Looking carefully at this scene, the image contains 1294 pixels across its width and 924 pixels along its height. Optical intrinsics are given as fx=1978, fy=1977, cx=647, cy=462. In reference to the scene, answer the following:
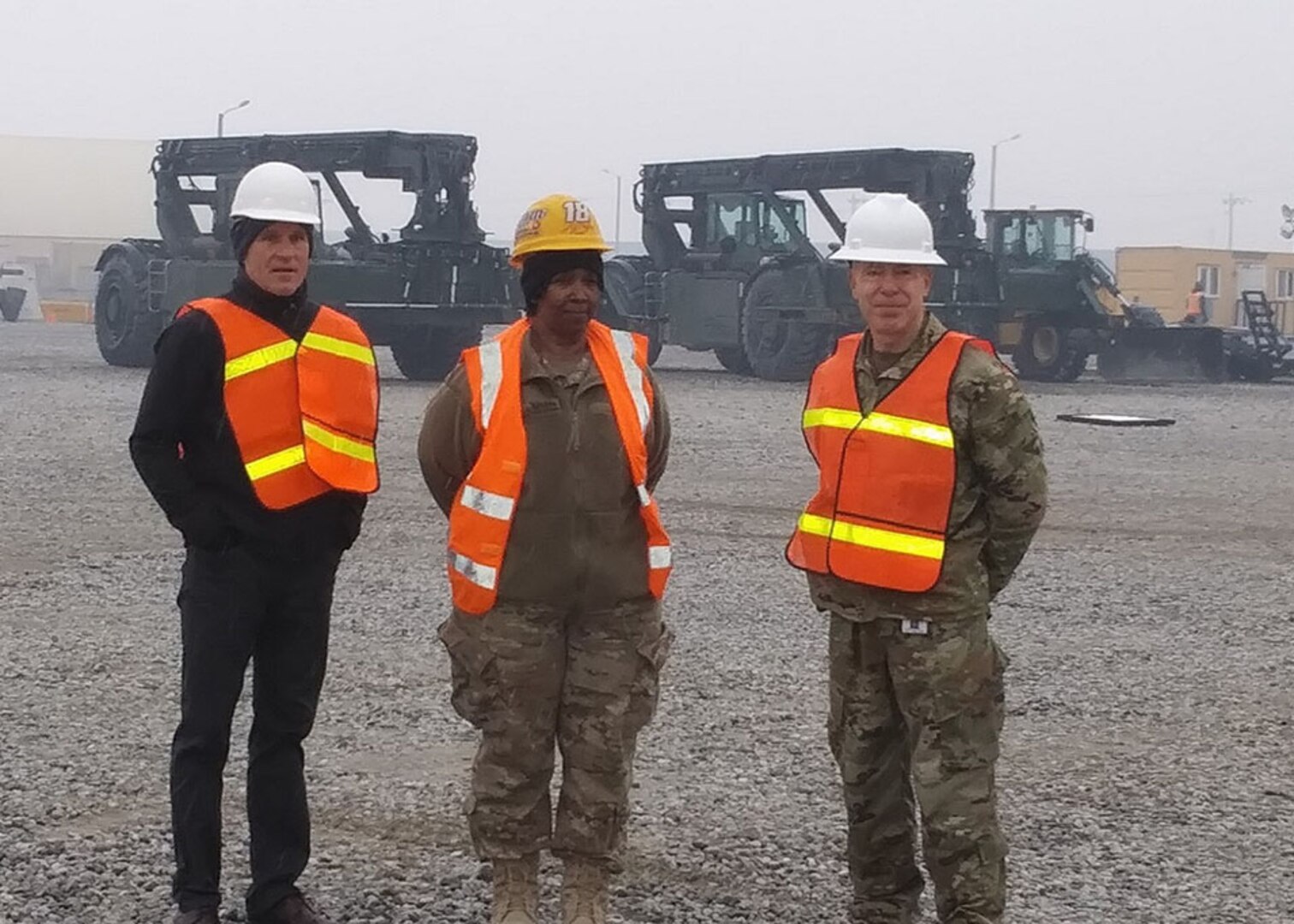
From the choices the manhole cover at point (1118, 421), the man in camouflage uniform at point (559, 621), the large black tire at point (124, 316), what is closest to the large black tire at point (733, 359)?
the large black tire at point (124, 316)

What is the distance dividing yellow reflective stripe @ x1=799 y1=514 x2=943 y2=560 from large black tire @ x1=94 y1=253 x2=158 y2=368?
22.3m

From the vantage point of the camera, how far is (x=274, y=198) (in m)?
4.57

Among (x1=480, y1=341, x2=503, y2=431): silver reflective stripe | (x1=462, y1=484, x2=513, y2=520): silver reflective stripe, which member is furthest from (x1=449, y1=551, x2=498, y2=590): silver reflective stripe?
(x1=480, y1=341, x2=503, y2=431): silver reflective stripe

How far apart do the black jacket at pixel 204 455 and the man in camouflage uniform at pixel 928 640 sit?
1.24 m

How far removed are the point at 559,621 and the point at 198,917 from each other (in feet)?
3.52

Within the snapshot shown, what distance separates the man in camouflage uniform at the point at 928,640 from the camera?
4.34 m

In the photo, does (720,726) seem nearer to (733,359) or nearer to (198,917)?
(198,917)

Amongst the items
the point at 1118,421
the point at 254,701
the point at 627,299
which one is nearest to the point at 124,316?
the point at 627,299

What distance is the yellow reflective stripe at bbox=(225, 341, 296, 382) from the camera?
4484mm

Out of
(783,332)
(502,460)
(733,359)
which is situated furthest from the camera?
(733,359)

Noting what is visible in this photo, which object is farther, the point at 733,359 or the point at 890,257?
A: the point at 733,359

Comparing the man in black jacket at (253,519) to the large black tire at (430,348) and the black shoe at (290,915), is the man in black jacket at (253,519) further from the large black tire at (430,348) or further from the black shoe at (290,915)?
the large black tire at (430,348)

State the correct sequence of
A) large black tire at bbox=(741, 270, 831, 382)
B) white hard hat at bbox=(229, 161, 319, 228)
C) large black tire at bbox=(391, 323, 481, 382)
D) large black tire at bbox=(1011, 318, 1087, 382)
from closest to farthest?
white hard hat at bbox=(229, 161, 319, 228) → large black tire at bbox=(391, 323, 481, 382) → large black tire at bbox=(741, 270, 831, 382) → large black tire at bbox=(1011, 318, 1087, 382)

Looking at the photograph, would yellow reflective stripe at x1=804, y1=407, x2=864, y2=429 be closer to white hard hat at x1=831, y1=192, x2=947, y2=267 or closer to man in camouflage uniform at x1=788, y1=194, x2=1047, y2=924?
man in camouflage uniform at x1=788, y1=194, x2=1047, y2=924
